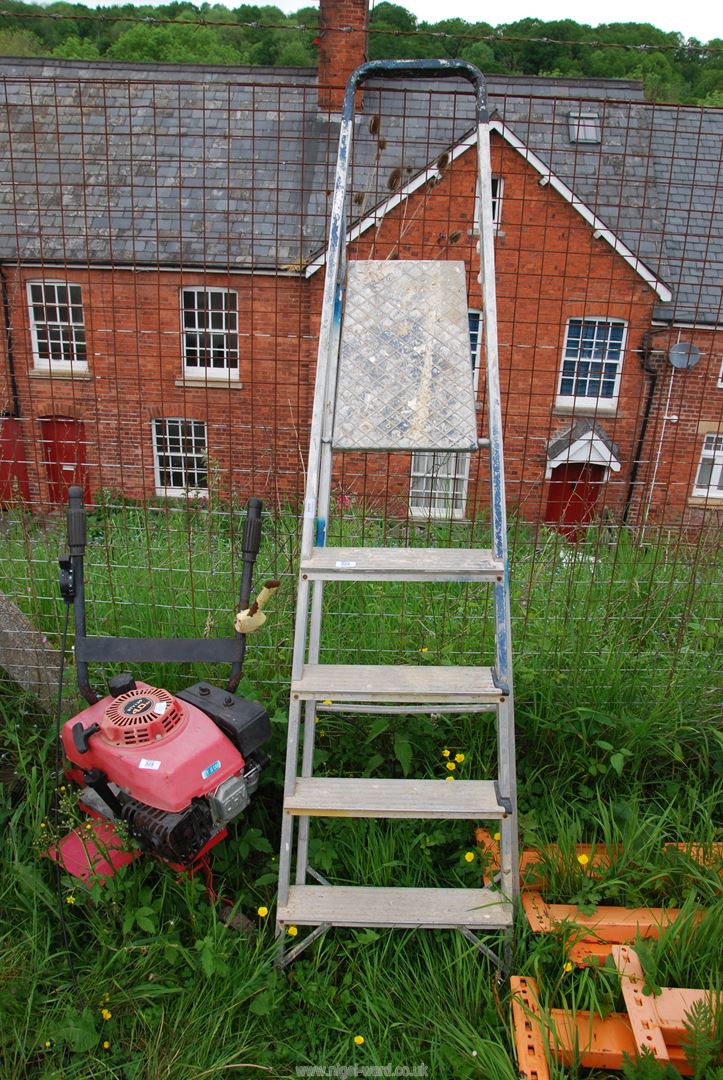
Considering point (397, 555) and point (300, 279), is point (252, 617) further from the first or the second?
point (300, 279)

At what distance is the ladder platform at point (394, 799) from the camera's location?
2479mm

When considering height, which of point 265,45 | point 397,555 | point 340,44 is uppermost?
point 265,45

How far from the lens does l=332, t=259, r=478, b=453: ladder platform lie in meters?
2.83

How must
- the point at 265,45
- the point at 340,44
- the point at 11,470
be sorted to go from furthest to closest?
1. the point at 265,45
2. the point at 340,44
3. the point at 11,470

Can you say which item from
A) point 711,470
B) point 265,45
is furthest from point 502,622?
point 265,45

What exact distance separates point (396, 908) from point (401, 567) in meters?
1.18

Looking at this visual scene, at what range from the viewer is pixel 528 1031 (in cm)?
237

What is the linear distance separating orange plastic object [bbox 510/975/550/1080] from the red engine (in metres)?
1.10

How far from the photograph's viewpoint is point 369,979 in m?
2.60

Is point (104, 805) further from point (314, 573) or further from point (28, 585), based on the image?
point (28, 585)

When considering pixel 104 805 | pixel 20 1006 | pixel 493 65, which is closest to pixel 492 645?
pixel 104 805

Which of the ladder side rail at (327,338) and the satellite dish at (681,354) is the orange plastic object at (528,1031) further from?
the satellite dish at (681,354)

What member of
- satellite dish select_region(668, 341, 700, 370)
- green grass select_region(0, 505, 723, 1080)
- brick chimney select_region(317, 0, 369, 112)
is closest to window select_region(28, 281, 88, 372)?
green grass select_region(0, 505, 723, 1080)

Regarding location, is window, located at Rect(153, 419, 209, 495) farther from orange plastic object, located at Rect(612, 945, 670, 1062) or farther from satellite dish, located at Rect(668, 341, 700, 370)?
orange plastic object, located at Rect(612, 945, 670, 1062)
